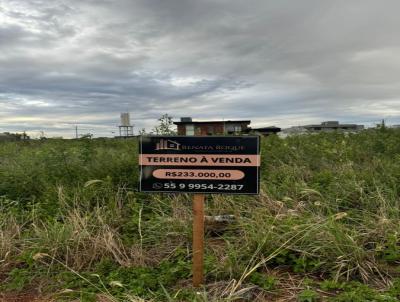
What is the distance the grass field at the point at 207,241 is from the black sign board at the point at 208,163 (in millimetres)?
781

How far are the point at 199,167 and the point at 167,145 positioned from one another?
1.15 feet

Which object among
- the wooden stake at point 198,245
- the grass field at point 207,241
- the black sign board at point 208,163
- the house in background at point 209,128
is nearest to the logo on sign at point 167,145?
the black sign board at point 208,163

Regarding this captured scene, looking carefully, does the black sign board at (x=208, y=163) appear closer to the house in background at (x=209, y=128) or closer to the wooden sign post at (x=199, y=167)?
the wooden sign post at (x=199, y=167)

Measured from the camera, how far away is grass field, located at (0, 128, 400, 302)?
3158 millimetres

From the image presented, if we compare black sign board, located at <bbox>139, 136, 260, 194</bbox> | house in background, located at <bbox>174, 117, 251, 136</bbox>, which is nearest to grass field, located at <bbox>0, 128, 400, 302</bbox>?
black sign board, located at <bbox>139, 136, 260, 194</bbox>

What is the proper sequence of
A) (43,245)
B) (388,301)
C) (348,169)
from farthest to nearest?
1. (348,169)
2. (43,245)
3. (388,301)

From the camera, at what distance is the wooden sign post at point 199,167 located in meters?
3.11

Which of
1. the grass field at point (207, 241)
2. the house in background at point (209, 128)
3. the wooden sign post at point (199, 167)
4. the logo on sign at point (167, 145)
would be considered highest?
the house in background at point (209, 128)

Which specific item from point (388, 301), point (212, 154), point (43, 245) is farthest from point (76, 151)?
point (388, 301)

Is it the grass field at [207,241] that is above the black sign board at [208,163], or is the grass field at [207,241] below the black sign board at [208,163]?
below

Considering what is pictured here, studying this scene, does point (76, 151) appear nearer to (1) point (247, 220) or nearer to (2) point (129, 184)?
(2) point (129, 184)

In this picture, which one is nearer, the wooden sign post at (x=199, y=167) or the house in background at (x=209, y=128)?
the wooden sign post at (x=199, y=167)

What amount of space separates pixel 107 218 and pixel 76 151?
10.9 ft

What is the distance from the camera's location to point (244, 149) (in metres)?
3.10
